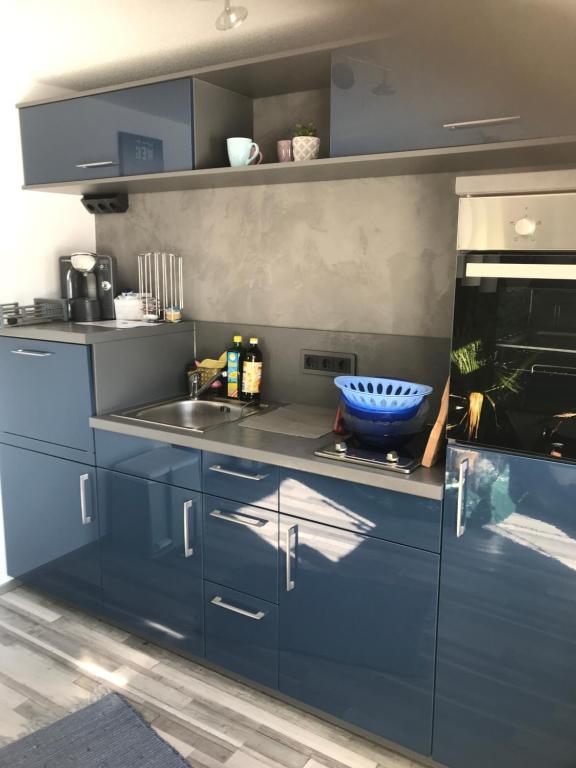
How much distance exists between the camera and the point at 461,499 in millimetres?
1726

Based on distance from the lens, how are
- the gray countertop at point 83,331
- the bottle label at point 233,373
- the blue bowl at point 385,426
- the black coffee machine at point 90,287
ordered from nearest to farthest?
the blue bowl at point 385,426, the gray countertop at point 83,331, the bottle label at point 233,373, the black coffee machine at point 90,287

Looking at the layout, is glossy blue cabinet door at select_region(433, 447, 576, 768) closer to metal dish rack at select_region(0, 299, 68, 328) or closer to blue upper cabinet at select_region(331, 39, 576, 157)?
blue upper cabinet at select_region(331, 39, 576, 157)

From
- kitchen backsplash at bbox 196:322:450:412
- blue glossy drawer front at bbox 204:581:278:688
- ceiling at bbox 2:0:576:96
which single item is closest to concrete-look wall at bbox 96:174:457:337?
kitchen backsplash at bbox 196:322:450:412

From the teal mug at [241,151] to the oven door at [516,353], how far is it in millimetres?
1018

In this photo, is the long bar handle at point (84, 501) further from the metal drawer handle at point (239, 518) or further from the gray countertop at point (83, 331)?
the metal drawer handle at point (239, 518)

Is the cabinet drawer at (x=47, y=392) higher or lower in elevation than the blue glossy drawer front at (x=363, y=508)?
higher

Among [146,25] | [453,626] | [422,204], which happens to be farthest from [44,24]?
[453,626]

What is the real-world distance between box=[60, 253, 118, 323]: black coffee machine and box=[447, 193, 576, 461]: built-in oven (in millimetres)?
1810

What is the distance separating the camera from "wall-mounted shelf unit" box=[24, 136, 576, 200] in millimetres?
1790

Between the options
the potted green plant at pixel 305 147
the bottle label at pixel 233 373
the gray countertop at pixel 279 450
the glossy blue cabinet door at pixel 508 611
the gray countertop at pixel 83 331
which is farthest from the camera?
the bottle label at pixel 233 373

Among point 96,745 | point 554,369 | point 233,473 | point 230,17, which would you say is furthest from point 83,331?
point 554,369

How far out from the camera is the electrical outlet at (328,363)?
8.13 feet

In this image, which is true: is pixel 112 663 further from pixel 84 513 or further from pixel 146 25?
pixel 146 25

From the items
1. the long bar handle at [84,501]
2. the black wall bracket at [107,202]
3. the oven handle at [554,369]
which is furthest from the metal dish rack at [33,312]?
the oven handle at [554,369]
